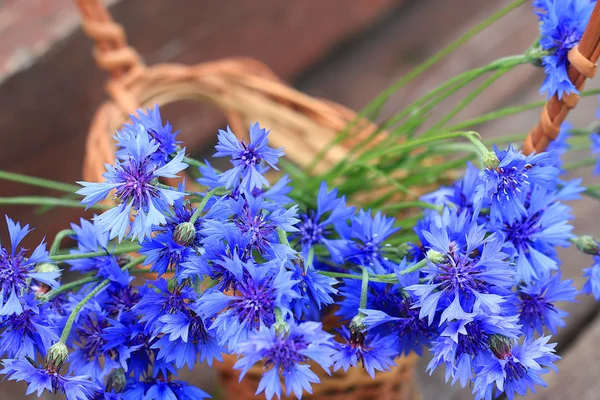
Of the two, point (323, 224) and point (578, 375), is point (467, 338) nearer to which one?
point (323, 224)

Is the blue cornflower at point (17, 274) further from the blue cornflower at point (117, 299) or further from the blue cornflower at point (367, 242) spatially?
the blue cornflower at point (367, 242)

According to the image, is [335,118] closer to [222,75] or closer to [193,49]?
[222,75]

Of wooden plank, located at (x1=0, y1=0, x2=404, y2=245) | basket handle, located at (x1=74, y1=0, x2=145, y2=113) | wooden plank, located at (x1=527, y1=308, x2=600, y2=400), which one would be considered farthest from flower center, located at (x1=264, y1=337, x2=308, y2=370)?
wooden plank, located at (x1=0, y1=0, x2=404, y2=245)

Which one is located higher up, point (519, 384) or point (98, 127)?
point (98, 127)

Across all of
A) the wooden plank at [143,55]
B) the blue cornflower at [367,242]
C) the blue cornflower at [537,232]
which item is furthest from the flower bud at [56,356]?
the wooden plank at [143,55]

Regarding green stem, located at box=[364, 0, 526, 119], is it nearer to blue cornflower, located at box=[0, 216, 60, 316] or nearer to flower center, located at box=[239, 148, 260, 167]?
flower center, located at box=[239, 148, 260, 167]

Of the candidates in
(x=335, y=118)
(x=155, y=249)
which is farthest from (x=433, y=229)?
(x=335, y=118)

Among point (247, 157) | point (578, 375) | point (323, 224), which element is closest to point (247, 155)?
point (247, 157)
